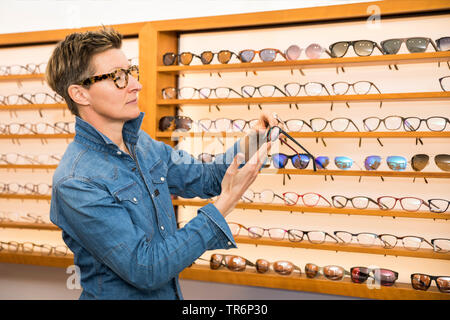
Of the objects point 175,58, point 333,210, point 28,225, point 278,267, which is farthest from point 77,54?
point 28,225

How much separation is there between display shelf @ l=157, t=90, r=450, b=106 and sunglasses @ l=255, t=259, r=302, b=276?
42.3 inches

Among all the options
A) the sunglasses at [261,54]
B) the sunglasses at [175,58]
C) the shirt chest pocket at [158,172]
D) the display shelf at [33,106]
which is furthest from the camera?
the display shelf at [33,106]

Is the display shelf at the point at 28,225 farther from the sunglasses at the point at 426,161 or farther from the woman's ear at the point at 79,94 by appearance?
the sunglasses at the point at 426,161

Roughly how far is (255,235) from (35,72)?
88.8 inches

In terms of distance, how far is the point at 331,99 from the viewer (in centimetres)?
246

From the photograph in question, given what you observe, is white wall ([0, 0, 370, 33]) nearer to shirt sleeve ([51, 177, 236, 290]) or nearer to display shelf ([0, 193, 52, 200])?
display shelf ([0, 193, 52, 200])

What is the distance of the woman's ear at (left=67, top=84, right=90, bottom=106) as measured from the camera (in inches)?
50.1

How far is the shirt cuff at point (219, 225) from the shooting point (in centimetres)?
111

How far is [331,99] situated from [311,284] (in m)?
1.17

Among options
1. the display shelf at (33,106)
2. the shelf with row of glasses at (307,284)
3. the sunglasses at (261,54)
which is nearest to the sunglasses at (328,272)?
the shelf with row of glasses at (307,284)

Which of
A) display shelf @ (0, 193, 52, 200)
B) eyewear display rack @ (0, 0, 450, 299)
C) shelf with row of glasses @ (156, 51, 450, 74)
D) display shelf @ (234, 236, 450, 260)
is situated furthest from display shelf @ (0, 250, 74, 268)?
shelf with row of glasses @ (156, 51, 450, 74)

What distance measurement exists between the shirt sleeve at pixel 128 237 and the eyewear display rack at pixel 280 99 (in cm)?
151
